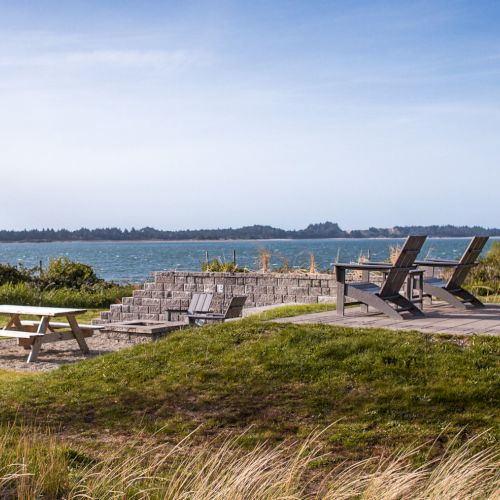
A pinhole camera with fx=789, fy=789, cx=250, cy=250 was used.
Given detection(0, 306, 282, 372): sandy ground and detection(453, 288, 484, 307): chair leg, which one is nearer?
detection(0, 306, 282, 372): sandy ground

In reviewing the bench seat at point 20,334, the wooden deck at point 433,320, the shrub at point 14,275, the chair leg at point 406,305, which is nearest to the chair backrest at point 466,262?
the wooden deck at point 433,320

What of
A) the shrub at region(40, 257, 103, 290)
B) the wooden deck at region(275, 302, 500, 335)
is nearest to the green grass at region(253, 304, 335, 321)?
the wooden deck at region(275, 302, 500, 335)

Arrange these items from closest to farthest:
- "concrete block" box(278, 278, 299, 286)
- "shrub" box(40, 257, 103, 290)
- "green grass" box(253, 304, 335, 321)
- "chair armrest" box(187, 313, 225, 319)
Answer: "green grass" box(253, 304, 335, 321), "chair armrest" box(187, 313, 225, 319), "concrete block" box(278, 278, 299, 286), "shrub" box(40, 257, 103, 290)

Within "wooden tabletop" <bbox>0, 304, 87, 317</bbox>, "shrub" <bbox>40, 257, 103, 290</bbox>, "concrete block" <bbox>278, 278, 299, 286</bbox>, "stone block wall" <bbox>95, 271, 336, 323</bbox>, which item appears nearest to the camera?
"wooden tabletop" <bbox>0, 304, 87, 317</bbox>

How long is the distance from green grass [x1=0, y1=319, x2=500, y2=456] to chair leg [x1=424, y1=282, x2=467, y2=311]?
2360 mm

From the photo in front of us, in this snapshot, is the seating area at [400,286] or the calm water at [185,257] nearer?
the seating area at [400,286]

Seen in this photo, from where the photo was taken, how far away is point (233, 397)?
22.2ft

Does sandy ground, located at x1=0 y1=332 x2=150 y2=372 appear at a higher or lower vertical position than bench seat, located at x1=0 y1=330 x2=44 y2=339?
lower

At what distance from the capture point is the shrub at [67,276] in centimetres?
2034

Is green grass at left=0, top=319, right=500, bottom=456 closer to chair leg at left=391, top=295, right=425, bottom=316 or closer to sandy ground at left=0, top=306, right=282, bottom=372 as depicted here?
chair leg at left=391, top=295, right=425, bottom=316

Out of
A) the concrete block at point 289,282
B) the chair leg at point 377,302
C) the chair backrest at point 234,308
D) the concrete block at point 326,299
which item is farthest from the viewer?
the concrete block at point 289,282

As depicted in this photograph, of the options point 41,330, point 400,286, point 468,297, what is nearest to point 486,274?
point 468,297

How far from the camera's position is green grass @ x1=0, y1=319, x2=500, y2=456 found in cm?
607

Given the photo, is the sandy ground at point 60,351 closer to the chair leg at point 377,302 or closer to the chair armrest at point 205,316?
the chair armrest at point 205,316
